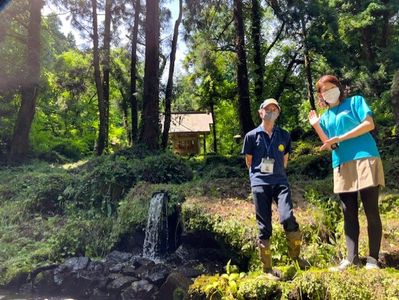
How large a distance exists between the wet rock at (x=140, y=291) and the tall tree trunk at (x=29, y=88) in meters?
11.9

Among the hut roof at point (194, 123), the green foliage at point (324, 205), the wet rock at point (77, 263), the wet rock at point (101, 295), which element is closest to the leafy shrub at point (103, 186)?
the wet rock at point (77, 263)

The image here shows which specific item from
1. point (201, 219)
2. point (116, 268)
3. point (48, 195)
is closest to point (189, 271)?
point (201, 219)

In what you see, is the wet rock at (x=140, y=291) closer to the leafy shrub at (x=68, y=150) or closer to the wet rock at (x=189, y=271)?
the wet rock at (x=189, y=271)

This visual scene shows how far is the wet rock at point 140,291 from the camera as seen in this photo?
20.9 feet

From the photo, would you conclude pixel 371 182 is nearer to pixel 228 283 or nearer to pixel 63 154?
pixel 228 283

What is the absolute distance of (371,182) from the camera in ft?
12.6

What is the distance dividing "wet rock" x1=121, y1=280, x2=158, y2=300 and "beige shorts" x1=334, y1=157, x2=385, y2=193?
3594 millimetres

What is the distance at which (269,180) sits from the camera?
14.4 feet

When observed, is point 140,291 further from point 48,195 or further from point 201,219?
point 48,195

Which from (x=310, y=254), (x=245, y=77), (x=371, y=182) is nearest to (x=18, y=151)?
(x=245, y=77)

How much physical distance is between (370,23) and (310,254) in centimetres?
1743

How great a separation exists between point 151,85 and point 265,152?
32.0 feet

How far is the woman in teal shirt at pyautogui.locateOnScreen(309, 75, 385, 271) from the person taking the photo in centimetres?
390

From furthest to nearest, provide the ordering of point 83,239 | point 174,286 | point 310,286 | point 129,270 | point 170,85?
point 170,85
point 83,239
point 129,270
point 174,286
point 310,286
